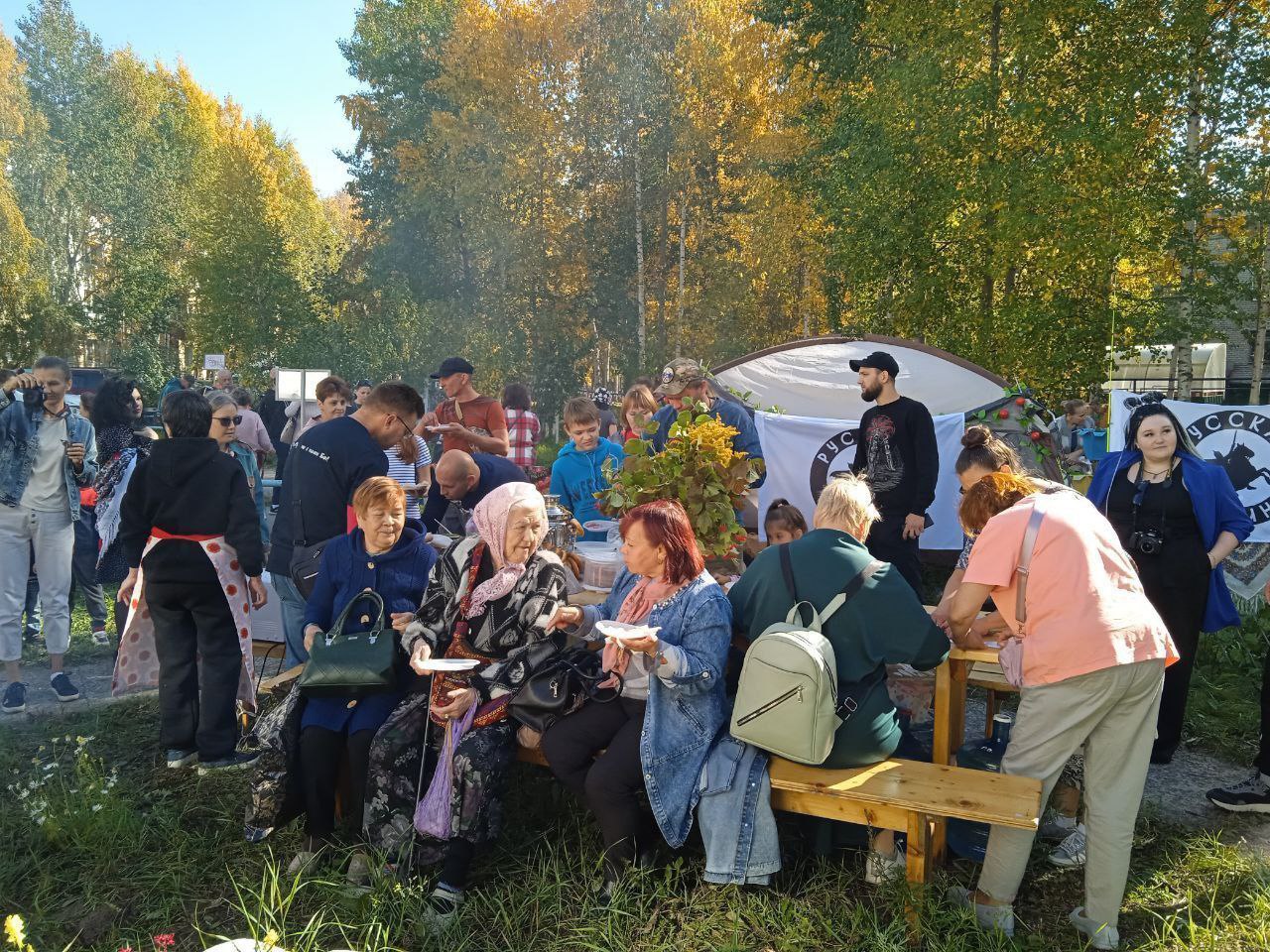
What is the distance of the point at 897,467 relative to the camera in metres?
5.64

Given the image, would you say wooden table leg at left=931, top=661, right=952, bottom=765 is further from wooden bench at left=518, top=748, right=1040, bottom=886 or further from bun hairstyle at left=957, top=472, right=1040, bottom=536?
bun hairstyle at left=957, top=472, right=1040, bottom=536

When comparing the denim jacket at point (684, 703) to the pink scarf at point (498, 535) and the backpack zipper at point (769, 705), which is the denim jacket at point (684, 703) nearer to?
the backpack zipper at point (769, 705)

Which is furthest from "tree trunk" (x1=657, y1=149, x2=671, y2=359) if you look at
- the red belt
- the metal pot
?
the red belt

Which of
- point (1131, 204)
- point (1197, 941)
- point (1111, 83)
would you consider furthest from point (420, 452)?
point (1111, 83)

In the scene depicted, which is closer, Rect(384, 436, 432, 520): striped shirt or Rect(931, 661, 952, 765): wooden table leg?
Rect(931, 661, 952, 765): wooden table leg

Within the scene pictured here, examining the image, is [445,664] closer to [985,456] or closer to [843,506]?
[843,506]

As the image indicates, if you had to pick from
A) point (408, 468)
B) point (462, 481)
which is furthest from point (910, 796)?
point (408, 468)

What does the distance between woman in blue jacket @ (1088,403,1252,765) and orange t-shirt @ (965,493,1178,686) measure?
159 centimetres

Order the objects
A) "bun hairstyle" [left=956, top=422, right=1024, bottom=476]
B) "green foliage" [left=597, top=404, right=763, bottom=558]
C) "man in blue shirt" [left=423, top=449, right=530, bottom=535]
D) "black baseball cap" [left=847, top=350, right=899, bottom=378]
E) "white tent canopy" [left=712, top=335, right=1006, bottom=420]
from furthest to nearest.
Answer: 1. "white tent canopy" [left=712, top=335, right=1006, bottom=420]
2. "black baseball cap" [left=847, top=350, right=899, bottom=378]
3. "man in blue shirt" [left=423, top=449, right=530, bottom=535]
4. "green foliage" [left=597, top=404, right=763, bottom=558]
5. "bun hairstyle" [left=956, top=422, right=1024, bottom=476]

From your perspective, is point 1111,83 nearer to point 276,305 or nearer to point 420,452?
point 420,452

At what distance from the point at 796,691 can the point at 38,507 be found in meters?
4.93

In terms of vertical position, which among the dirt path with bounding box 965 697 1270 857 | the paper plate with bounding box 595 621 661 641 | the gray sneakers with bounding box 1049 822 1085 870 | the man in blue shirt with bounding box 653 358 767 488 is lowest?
the dirt path with bounding box 965 697 1270 857

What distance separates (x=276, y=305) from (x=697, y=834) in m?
29.6

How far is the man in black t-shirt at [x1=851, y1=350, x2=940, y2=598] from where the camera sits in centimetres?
557
